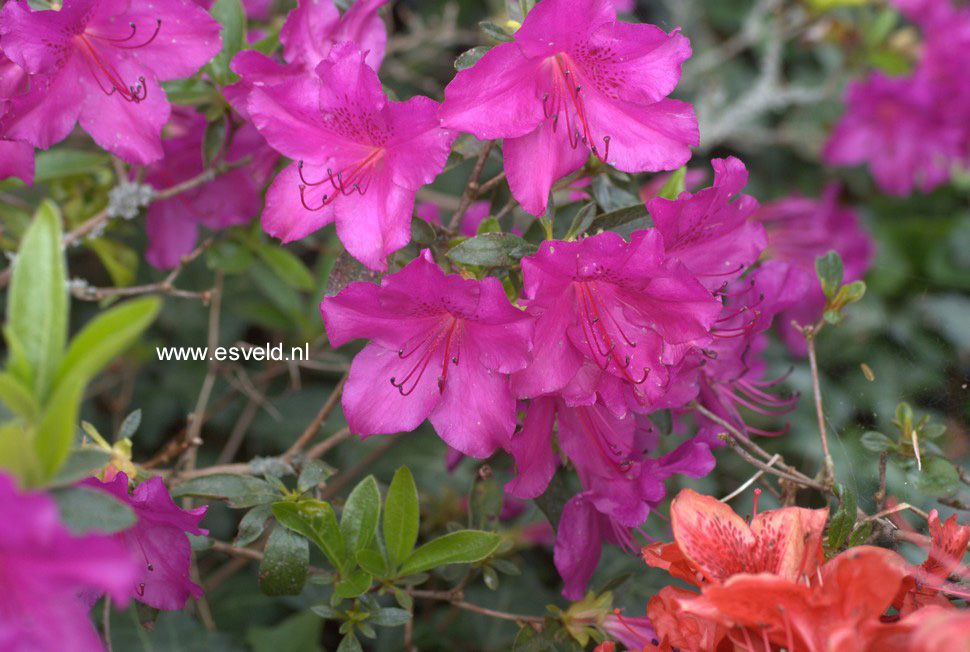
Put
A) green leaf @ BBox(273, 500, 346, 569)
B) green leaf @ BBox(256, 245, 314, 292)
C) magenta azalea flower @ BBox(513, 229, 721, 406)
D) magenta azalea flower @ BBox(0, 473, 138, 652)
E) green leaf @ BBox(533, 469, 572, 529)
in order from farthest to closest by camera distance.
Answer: green leaf @ BBox(256, 245, 314, 292) < green leaf @ BBox(533, 469, 572, 529) < green leaf @ BBox(273, 500, 346, 569) < magenta azalea flower @ BBox(513, 229, 721, 406) < magenta azalea flower @ BBox(0, 473, 138, 652)

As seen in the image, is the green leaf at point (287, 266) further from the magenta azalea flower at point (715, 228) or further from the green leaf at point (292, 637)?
the magenta azalea flower at point (715, 228)

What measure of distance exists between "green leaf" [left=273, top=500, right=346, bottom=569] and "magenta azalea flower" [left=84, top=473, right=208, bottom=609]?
8cm

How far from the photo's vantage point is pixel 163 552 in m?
0.85

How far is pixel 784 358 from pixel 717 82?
605 millimetres

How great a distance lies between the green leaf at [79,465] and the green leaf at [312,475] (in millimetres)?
330

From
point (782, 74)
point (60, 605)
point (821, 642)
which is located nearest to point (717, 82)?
point (782, 74)

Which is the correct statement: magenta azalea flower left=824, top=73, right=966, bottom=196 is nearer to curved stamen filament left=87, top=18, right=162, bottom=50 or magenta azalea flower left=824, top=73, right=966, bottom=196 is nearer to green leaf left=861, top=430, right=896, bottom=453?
green leaf left=861, top=430, right=896, bottom=453

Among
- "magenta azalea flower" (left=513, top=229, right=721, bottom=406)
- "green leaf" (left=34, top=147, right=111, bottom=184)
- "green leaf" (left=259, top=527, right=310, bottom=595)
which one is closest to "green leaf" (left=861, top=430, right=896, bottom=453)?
"magenta azalea flower" (left=513, top=229, right=721, bottom=406)

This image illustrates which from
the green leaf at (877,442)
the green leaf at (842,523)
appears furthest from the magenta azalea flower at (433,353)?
the green leaf at (877,442)

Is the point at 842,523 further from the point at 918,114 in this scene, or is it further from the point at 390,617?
the point at 918,114

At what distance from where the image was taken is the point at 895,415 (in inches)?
40.4

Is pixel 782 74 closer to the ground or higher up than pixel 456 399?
closer to the ground

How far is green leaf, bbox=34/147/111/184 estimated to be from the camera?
115 centimetres

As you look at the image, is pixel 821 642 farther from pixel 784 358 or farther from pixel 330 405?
pixel 784 358
